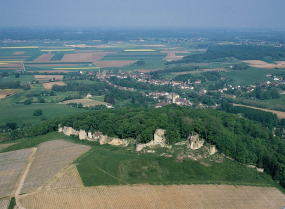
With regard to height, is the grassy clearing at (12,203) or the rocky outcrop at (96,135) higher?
the grassy clearing at (12,203)

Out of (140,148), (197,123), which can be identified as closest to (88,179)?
(140,148)

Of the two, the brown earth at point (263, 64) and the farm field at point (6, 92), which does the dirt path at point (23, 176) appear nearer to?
the farm field at point (6, 92)

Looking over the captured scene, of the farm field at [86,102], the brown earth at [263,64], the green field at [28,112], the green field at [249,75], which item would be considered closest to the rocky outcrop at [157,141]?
the green field at [28,112]

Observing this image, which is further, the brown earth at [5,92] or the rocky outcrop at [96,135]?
the brown earth at [5,92]

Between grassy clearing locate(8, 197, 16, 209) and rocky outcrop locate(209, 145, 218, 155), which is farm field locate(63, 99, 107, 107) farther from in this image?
grassy clearing locate(8, 197, 16, 209)

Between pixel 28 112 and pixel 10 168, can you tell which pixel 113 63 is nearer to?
pixel 28 112

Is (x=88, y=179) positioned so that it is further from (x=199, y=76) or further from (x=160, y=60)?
(x=160, y=60)

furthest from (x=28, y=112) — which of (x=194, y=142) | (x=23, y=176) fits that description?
(x=194, y=142)
